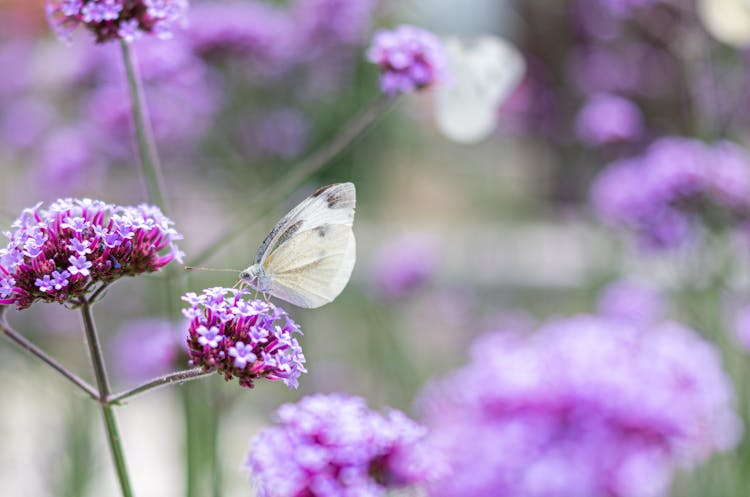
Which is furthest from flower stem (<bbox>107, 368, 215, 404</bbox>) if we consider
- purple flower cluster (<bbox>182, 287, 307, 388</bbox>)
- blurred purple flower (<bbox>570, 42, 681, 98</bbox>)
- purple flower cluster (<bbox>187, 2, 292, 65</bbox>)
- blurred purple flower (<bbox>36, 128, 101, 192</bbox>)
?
A: blurred purple flower (<bbox>570, 42, 681, 98</bbox>)

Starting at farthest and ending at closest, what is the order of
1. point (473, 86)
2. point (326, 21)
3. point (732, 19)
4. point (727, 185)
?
1. point (326, 21)
2. point (727, 185)
3. point (732, 19)
4. point (473, 86)

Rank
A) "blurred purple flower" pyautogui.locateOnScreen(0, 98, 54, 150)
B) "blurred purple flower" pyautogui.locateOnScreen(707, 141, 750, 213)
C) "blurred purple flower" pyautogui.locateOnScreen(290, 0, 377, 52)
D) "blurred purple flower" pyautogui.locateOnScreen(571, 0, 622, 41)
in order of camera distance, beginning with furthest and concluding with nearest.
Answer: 1. "blurred purple flower" pyautogui.locateOnScreen(571, 0, 622, 41)
2. "blurred purple flower" pyautogui.locateOnScreen(0, 98, 54, 150)
3. "blurred purple flower" pyautogui.locateOnScreen(290, 0, 377, 52)
4. "blurred purple flower" pyautogui.locateOnScreen(707, 141, 750, 213)

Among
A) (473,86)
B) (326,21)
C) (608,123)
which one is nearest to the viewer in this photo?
(473,86)

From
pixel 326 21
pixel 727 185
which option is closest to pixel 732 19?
pixel 727 185

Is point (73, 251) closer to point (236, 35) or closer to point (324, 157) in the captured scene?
point (324, 157)

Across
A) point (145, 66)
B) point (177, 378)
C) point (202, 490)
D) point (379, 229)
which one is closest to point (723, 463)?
point (202, 490)

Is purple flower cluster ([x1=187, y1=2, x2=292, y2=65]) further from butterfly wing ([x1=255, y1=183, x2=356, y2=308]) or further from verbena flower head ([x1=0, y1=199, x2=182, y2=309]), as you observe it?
verbena flower head ([x1=0, y1=199, x2=182, y2=309])

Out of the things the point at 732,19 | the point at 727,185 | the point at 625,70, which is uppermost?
the point at 625,70
